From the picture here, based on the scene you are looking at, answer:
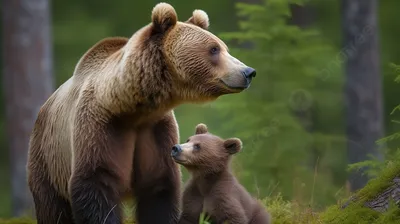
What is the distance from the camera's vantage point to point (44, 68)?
15250mm

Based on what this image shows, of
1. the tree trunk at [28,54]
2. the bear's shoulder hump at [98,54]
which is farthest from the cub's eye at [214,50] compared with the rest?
the tree trunk at [28,54]

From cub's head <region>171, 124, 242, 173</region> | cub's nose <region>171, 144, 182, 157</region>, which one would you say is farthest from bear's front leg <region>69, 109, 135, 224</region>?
cub's head <region>171, 124, 242, 173</region>

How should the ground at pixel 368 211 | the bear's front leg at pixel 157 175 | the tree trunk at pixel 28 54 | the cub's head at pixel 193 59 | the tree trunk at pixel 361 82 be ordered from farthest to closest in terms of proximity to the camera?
1. the tree trunk at pixel 361 82
2. the tree trunk at pixel 28 54
3. the bear's front leg at pixel 157 175
4. the cub's head at pixel 193 59
5. the ground at pixel 368 211

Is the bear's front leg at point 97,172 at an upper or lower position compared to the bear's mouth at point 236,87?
lower

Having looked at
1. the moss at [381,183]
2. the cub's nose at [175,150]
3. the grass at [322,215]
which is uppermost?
the cub's nose at [175,150]

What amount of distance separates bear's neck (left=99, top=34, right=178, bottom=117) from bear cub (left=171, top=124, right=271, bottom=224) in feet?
1.16

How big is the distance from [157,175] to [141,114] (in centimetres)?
49

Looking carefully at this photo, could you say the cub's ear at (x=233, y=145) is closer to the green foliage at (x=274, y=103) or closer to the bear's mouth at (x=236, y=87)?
the bear's mouth at (x=236, y=87)

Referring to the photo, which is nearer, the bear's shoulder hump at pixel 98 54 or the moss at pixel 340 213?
the moss at pixel 340 213

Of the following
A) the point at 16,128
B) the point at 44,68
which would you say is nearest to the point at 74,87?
the point at 44,68

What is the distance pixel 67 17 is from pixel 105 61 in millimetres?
17914

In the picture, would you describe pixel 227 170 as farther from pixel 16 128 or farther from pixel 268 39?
pixel 16 128

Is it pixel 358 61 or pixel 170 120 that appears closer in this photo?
pixel 170 120

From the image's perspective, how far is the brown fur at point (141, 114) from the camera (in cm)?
606
